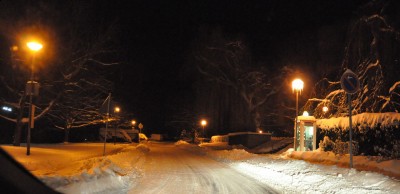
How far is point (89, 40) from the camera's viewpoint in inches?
1260

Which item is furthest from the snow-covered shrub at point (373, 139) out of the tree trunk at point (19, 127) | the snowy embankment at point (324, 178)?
the tree trunk at point (19, 127)

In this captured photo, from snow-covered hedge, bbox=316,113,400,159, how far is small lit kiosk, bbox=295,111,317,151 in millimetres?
2427

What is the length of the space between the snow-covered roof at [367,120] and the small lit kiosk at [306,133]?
2.64 ft

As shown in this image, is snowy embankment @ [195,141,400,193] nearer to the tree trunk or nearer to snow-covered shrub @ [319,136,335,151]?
snow-covered shrub @ [319,136,335,151]

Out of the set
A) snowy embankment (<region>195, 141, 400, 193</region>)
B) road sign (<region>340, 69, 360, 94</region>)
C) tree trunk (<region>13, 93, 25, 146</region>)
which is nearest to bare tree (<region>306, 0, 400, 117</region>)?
snowy embankment (<region>195, 141, 400, 193</region>)

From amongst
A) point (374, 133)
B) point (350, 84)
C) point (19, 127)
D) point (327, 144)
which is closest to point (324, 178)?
point (350, 84)

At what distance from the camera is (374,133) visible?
754 inches

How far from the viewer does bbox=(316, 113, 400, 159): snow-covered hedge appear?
17750mm

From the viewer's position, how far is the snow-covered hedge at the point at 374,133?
17750 millimetres

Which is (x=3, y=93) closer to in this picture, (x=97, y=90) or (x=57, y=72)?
(x=57, y=72)

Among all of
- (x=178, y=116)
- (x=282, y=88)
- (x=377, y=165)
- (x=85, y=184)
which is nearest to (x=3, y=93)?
(x=85, y=184)

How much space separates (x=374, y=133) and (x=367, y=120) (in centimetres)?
81

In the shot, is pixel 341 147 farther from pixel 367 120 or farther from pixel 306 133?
pixel 306 133

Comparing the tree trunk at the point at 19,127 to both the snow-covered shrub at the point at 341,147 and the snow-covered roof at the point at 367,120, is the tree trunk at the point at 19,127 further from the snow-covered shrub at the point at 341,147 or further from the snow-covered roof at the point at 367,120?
the snow-covered shrub at the point at 341,147
